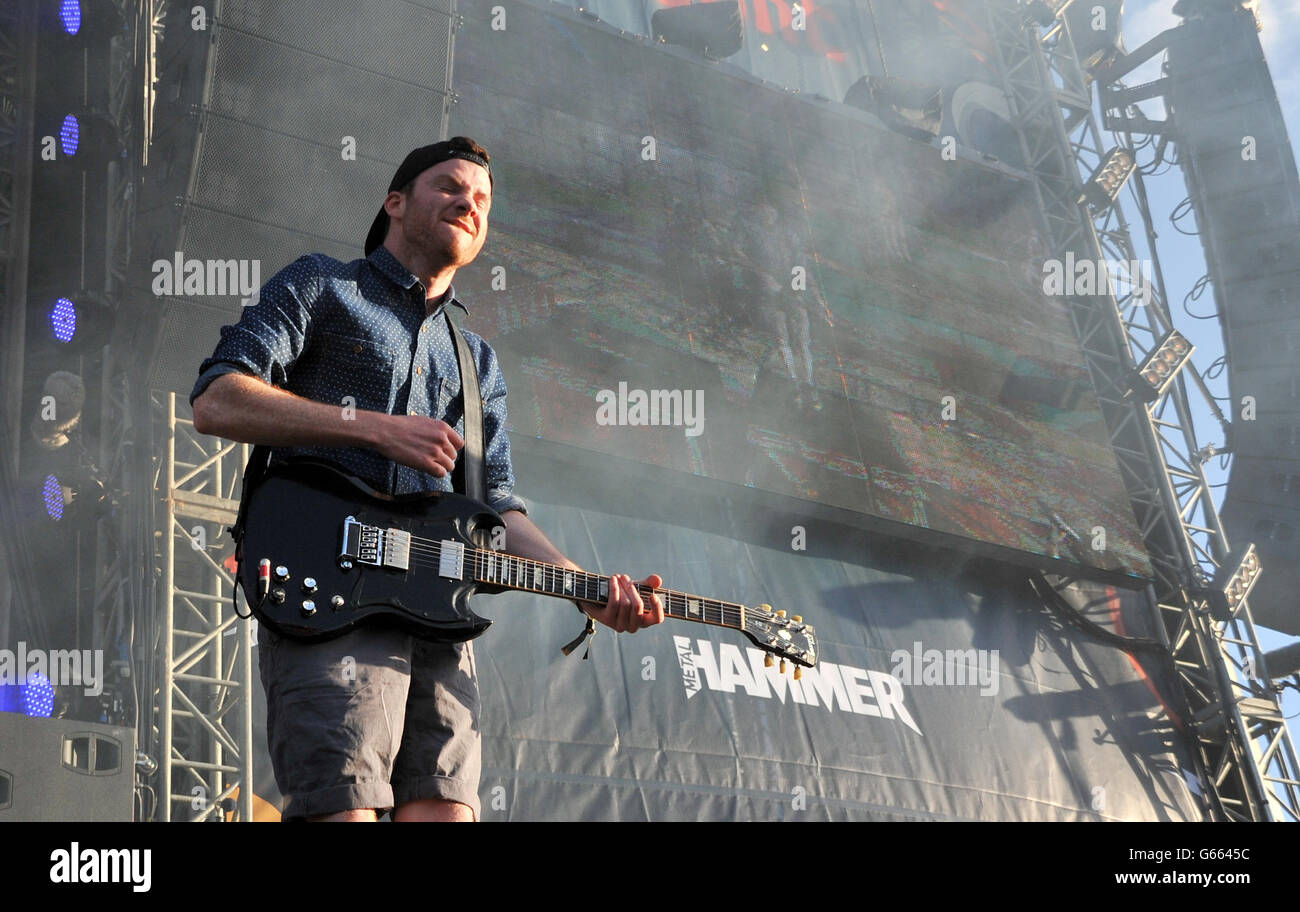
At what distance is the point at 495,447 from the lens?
9.05ft

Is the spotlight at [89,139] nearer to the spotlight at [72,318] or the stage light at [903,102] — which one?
the spotlight at [72,318]

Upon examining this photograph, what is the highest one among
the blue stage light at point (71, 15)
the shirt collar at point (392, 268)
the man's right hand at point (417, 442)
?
the blue stage light at point (71, 15)

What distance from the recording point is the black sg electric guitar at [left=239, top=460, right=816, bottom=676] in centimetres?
225

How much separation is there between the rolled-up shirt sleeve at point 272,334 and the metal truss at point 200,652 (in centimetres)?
447

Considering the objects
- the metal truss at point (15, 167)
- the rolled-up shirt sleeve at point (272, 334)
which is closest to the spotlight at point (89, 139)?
the metal truss at point (15, 167)

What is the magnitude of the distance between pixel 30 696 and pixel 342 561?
17.2 feet

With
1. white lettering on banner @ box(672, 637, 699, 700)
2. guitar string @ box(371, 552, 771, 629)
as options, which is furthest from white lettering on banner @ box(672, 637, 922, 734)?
guitar string @ box(371, 552, 771, 629)

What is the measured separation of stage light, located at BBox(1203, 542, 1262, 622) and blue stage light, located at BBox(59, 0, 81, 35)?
33.1 ft

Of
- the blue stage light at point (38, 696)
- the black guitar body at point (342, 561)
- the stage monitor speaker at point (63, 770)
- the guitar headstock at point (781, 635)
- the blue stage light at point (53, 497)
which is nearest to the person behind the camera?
the black guitar body at point (342, 561)

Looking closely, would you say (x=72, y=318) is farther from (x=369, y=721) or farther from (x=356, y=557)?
(x=369, y=721)

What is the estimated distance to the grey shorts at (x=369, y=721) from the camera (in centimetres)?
208
